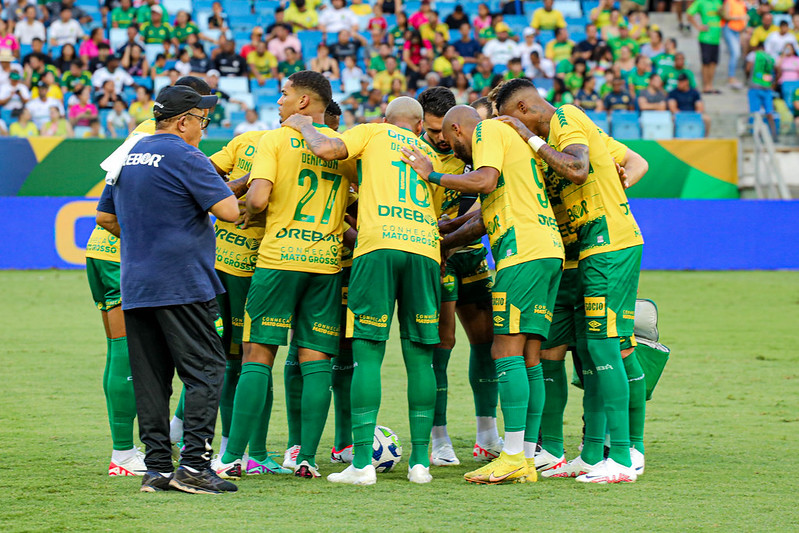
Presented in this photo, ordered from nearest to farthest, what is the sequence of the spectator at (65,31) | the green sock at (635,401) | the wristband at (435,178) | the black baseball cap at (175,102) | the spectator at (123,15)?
the black baseball cap at (175,102) → the wristband at (435,178) → the green sock at (635,401) → the spectator at (65,31) → the spectator at (123,15)

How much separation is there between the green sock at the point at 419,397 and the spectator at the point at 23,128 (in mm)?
15212

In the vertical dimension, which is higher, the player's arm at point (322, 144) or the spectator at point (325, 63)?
the spectator at point (325, 63)

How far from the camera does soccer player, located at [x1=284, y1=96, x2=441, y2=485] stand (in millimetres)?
5785

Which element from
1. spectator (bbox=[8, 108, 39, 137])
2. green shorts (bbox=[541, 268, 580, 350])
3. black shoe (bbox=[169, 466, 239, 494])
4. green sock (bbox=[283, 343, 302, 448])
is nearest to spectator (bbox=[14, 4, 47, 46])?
spectator (bbox=[8, 108, 39, 137])

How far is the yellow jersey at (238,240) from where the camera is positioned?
6.41m

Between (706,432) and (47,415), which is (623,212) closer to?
(706,432)

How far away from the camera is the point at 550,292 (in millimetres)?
5953

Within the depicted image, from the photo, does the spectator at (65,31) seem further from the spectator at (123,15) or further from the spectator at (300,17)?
the spectator at (300,17)

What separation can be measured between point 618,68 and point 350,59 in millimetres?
6084

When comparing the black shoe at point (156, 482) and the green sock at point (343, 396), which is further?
the green sock at point (343, 396)

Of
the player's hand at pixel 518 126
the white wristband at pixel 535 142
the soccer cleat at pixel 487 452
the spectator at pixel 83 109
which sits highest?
the player's hand at pixel 518 126

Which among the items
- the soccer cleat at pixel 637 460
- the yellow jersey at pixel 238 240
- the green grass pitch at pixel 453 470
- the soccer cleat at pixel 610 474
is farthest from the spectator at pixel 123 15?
the soccer cleat at pixel 610 474

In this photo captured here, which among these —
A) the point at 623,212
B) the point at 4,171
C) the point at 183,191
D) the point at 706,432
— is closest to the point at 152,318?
the point at 183,191

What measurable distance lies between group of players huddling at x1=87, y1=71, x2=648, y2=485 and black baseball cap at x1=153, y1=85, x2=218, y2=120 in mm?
563
